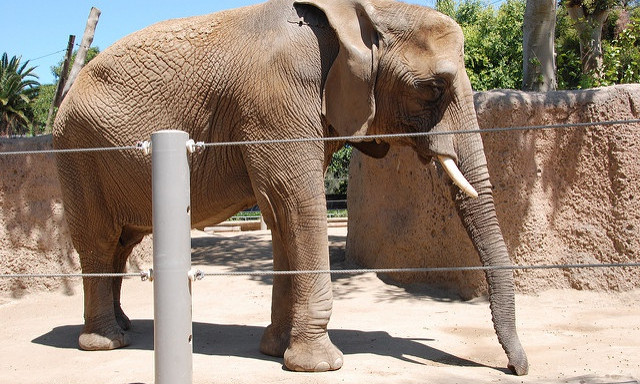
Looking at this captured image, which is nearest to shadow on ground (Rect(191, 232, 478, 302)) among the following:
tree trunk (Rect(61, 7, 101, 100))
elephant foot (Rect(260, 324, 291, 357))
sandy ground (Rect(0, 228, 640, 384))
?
sandy ground (Rect(0, 228, 640, 384))

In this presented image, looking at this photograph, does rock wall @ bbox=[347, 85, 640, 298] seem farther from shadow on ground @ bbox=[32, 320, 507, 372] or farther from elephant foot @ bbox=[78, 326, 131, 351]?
elephant foot @ bbox=[78, 326, 131, 351]

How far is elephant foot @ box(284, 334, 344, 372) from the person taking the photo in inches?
195

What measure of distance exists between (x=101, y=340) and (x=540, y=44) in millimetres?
6766

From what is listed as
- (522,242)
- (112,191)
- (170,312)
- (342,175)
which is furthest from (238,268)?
(342,175)

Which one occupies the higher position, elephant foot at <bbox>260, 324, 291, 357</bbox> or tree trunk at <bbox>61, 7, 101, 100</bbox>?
tree trunk at <bbox>61, 7, 101, 100</bbox>

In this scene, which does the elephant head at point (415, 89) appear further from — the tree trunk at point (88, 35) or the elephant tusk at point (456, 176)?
the tree trunk at point (88, 35)

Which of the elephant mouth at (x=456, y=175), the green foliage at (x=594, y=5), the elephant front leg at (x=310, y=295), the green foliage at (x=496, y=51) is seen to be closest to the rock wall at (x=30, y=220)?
the elephant front leg at (x=310, y=295)

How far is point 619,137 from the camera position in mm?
7672

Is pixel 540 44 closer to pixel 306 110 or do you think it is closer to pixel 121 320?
pixel 306 110

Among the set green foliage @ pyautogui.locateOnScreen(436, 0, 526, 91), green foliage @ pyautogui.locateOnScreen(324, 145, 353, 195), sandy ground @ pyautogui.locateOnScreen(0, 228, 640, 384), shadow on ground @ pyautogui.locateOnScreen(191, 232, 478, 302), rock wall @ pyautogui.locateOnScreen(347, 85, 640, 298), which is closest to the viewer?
sandy ground @ pyautogui.locateOnScreen(0, 228, 640, 384)

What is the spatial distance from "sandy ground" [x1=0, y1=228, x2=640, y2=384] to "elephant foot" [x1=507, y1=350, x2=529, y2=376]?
8cm

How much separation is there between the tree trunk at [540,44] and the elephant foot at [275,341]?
577cm

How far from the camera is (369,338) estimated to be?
6172 mm

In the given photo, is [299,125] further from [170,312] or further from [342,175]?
[342,175]
